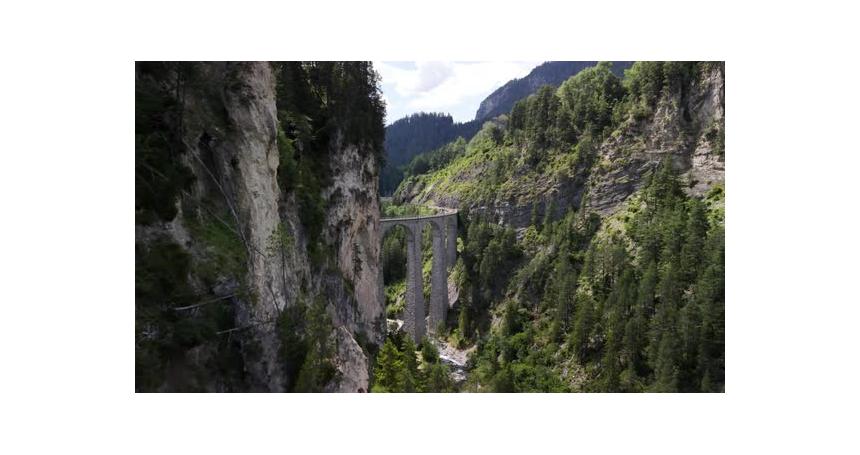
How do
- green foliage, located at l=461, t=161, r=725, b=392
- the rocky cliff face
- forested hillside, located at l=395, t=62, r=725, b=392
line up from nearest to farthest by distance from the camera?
the rocky cliff face, green foliage, located at l=461, t=161, r=725, b=392, forested hillside, located at l=395, t=62, r=725, b=392

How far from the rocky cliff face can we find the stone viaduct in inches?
538

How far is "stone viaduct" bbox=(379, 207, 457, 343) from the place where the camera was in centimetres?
3591

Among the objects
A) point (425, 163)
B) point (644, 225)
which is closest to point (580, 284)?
point (644, 225)

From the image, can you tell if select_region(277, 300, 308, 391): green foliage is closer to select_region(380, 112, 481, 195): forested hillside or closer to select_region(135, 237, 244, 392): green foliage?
select_region(135, 237, 244, 392): green foliage

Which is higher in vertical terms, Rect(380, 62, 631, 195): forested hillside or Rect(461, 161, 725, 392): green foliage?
Rect(380, 62, 631, 195): forested hillside

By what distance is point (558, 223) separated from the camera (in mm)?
39344

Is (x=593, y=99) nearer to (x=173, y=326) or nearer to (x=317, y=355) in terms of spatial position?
(x=317, y=355)

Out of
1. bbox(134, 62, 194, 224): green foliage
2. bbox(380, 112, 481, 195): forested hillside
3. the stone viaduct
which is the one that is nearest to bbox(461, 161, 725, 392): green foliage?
the stone viaduct

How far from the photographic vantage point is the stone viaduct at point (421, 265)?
35.9m

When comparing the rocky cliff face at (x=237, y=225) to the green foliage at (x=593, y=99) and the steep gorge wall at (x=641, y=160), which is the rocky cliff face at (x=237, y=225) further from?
the green foliage at (x=593, y=99)

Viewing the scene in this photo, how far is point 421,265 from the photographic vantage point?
38.5m

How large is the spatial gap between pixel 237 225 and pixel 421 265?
25954 millimetres

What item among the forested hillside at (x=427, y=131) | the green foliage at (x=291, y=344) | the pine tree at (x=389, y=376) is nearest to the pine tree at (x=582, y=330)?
the pine tree at (x=389, y=376)
